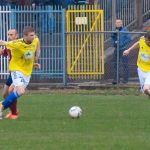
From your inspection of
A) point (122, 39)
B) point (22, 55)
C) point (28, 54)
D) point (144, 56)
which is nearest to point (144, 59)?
point (144, 56)

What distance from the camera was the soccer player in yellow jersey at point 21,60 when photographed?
17234mm

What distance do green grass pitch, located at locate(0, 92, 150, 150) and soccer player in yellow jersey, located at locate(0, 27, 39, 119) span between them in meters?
0.59

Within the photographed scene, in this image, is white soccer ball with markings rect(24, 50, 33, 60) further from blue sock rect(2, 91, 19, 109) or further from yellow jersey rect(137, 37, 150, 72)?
yellow jersey rect(137, 37, 150, 72)

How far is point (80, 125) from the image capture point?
1611cm

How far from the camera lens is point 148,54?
1764cm

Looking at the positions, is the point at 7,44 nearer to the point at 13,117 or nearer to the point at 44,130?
the point at 13,117

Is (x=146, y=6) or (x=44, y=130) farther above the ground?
(x=146, y=6)

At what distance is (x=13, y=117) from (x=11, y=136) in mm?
2987

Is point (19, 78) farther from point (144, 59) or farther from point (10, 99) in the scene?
point (144, 59)

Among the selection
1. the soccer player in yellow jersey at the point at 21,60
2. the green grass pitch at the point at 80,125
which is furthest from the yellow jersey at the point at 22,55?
the green grass pitch at the point at 80,125

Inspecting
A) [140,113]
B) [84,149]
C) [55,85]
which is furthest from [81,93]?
[84,149]

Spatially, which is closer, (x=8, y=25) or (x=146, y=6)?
(x=8, y=25)

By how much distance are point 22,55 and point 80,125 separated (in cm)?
223

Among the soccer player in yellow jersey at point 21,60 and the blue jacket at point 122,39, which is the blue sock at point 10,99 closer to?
the soccer player in yellow jersey at point 21,60
